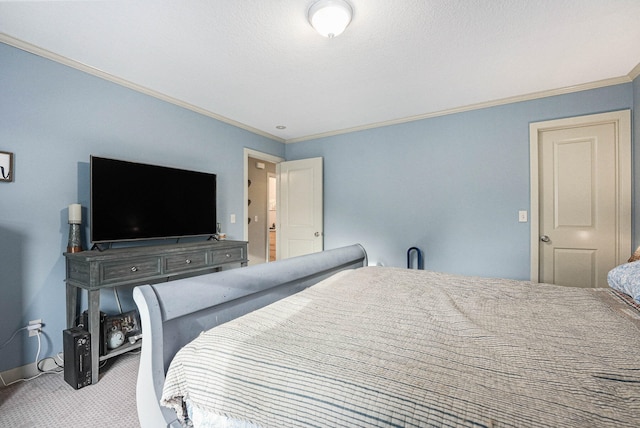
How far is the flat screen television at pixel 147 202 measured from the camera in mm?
2223

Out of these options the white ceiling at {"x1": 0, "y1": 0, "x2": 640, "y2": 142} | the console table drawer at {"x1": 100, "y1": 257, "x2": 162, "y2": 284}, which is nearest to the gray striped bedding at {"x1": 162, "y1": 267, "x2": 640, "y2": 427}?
the console table drawer at {"x1": 100, "y1": 257, "x2": 162, "y2": 284}

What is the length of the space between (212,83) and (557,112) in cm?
335

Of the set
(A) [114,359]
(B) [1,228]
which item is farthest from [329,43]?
(A) [114,359]

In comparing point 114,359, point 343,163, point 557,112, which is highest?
point 557,112

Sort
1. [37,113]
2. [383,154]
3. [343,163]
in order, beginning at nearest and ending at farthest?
[37,113], [383,154], [343,163]

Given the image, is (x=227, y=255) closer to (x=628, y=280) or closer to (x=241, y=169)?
(x=241, y=169)

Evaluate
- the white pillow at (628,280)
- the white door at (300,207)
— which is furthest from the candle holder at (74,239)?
the white pillow at (628,280)

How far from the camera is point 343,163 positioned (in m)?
3.98

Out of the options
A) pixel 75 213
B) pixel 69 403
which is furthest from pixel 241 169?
pixel 69 403

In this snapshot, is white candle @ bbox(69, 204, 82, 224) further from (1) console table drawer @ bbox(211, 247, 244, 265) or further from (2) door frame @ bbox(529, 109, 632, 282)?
(2) door frame @ bbox(529, 109, 632, 282)

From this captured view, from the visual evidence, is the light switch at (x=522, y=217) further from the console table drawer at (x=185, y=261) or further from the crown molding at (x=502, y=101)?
the console table drawer at (x=185, y=261)

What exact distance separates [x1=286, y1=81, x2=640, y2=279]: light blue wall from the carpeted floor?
9.10 feet

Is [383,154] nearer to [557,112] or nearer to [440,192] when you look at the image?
[440,192]

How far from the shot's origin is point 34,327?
6.60 ft
